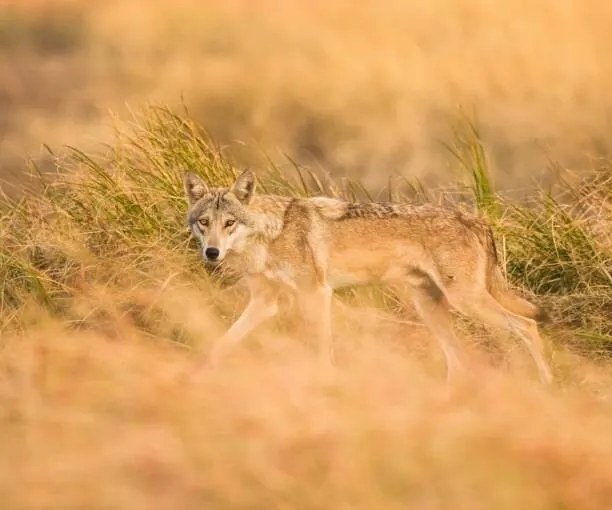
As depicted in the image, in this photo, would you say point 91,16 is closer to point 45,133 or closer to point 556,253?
point 45,133

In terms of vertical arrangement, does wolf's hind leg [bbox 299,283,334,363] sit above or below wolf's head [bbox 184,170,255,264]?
below

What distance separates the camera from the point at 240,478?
5.95 m

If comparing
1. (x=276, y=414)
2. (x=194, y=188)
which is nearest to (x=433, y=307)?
(x=194, y=188)

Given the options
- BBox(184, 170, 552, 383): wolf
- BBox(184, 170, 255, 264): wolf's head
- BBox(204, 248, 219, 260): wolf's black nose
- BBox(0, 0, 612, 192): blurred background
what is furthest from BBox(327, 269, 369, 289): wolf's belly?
BBox(0, 0, 612, 192): blurred background

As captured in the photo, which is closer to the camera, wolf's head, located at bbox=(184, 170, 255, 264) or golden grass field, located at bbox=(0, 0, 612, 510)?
golden grass field, located at bbox=(0, 0, 612, 510)

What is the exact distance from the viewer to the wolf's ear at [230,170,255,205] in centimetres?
978

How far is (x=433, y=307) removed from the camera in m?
10.1

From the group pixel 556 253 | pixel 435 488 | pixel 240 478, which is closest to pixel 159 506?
pixel 240 478

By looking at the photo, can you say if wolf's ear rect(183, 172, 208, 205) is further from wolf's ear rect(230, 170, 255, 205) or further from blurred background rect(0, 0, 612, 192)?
blurred background rect(0, 0, 612, 192)

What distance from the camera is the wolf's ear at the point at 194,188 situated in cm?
982

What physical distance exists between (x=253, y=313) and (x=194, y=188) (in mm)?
744

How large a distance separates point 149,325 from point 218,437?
155 inches

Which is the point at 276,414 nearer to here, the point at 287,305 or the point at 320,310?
the point at 320,310

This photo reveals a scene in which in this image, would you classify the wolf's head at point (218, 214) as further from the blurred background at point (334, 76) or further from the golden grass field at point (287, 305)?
the blurred background at point (334, 76)
